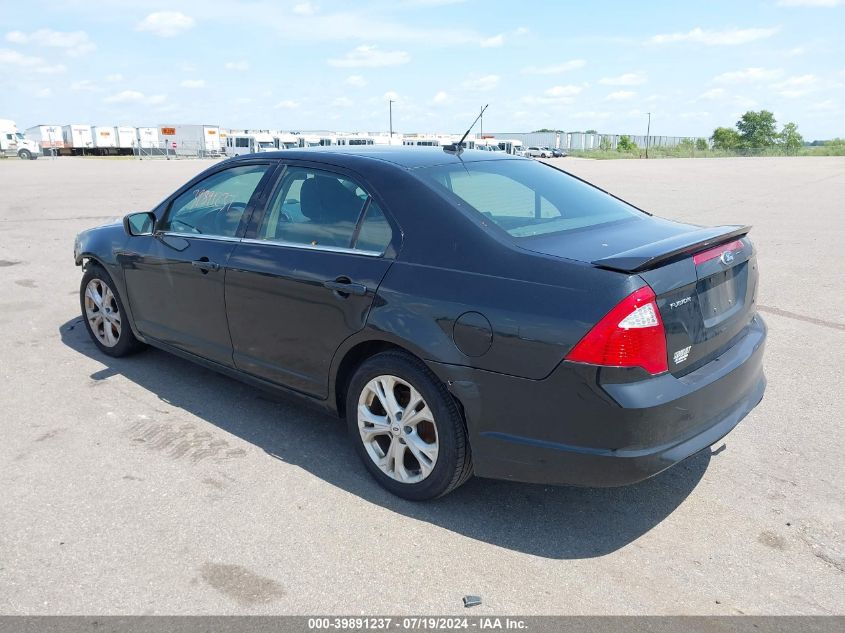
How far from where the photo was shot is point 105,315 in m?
5.56

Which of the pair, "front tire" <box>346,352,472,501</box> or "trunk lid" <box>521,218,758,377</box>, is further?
"front tire" <box>346,352,472,501</box>

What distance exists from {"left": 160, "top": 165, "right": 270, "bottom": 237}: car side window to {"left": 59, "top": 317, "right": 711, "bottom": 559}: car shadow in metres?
1.16

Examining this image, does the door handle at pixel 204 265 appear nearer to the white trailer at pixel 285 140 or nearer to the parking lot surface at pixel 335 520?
the parking lot surface at pixel 335 520

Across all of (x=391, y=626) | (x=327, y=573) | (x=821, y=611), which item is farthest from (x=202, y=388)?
(x=821, y=611)

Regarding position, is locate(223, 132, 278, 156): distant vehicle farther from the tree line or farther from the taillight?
the tree line

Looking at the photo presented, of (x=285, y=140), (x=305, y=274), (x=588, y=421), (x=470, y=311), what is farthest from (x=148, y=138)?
(x=588, y=421)

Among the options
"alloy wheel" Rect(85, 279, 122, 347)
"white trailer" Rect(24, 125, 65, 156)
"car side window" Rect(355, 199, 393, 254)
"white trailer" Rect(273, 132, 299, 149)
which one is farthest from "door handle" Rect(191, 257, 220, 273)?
"white trailer" Rect(24, 125, 65, 156)

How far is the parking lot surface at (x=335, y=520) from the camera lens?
2.80 metres

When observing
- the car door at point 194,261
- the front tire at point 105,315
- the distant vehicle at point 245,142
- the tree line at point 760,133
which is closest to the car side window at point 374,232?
the car door at point 194,261

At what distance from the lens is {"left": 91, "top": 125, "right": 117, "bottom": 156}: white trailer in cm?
6738

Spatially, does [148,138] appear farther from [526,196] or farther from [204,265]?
[526,196]

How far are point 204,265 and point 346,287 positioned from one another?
1.28 meters

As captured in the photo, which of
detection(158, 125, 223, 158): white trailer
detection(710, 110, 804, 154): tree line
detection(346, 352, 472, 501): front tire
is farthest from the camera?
detection(710, 110, 804, 154): tree line

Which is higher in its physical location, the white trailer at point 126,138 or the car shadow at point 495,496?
the white trailer at point 126,138
